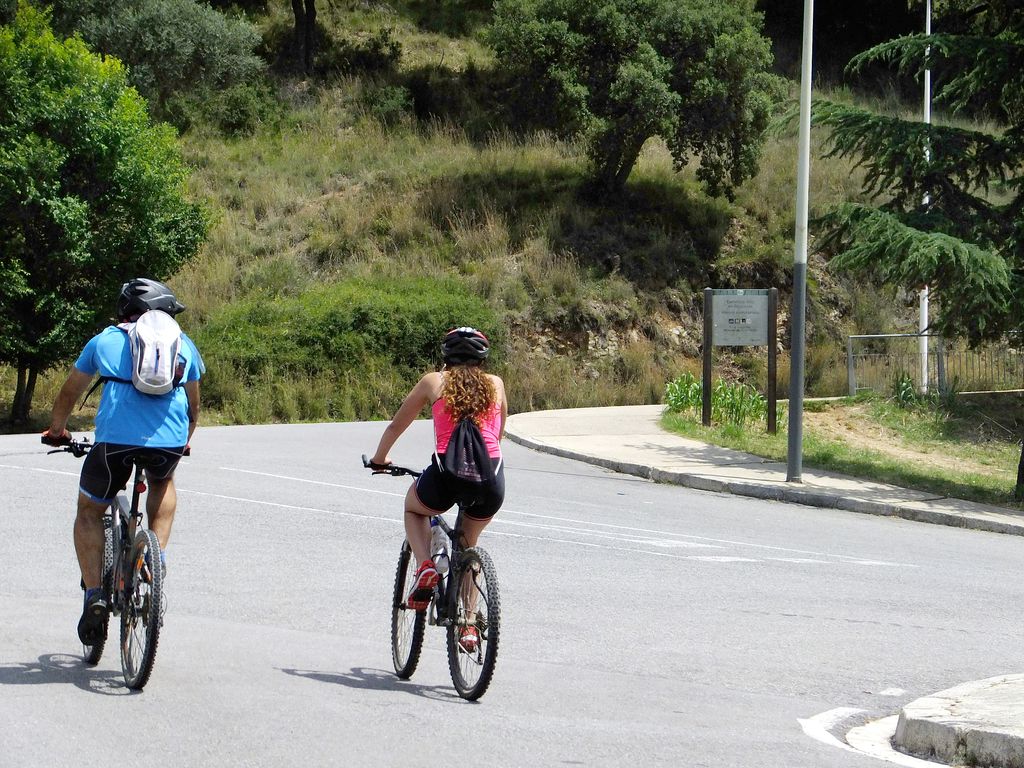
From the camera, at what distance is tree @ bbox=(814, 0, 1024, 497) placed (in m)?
15.6

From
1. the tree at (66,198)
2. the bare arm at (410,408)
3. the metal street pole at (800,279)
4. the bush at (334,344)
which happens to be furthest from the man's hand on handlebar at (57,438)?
the bush at (334,344)

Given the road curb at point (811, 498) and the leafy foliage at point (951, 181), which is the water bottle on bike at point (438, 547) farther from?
the leafy foliage at point (951, 181)

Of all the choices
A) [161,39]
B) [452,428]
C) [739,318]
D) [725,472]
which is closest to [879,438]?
[739,318]

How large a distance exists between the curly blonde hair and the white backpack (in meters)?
1.30

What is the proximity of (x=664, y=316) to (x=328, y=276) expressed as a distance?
28.1 ft

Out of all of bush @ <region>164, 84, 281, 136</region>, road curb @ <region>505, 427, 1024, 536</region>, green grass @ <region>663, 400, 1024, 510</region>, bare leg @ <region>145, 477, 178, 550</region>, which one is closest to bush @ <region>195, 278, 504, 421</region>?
green grass @ <region>663, 400, 1024, 510</region>

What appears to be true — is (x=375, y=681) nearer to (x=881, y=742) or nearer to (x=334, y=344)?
(x=881, y=742)

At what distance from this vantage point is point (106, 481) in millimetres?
6184

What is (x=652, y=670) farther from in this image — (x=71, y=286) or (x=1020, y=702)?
(x=71, y=286)

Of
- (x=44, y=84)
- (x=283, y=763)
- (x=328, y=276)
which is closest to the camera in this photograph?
(x=283, y=763)

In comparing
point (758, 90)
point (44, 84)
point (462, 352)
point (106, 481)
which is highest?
point (758, 90)

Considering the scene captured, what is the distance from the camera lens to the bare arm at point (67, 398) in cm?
623

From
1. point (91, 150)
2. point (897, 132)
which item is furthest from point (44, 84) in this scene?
point (897, 132)

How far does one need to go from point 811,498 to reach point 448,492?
32.6ft
